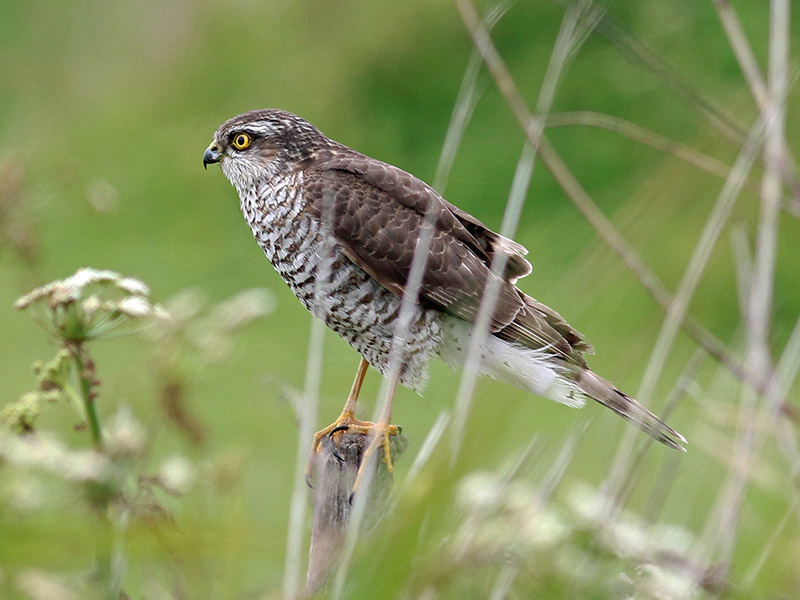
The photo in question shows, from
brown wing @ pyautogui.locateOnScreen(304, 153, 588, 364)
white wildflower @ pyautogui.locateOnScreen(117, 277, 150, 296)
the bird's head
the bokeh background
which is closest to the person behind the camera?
→ white wildflower @ pyautogui.locateOnScreen(117, 277, 150, 296)

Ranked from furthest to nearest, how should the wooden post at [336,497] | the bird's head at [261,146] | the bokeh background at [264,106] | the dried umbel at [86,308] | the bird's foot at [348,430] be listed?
1. the bokeh background at [264,106]
2. the bird's head at [261,146]
3. the bird's foot at [348,430]
4. the dried umbel at [86,308]
5. the wooden post at [336,497]

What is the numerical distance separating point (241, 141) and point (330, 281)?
0.56 metres

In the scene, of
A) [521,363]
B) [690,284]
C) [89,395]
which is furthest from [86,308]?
[521,363]

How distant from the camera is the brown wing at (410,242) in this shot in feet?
9.27

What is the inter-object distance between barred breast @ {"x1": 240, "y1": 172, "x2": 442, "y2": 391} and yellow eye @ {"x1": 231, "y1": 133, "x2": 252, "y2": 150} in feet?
0.71

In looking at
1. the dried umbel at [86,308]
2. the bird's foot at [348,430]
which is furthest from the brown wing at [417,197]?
the dried umbel at [86,308]

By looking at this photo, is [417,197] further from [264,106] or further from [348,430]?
[264,106]

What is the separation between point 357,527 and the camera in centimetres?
137

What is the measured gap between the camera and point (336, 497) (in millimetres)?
2037

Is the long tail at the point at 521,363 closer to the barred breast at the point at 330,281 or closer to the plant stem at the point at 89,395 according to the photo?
the barred breast at the point at 330,281

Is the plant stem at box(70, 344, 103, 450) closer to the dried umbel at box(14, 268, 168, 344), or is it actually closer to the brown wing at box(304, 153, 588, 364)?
the dried umbel at box(14, 268, 168, 344)

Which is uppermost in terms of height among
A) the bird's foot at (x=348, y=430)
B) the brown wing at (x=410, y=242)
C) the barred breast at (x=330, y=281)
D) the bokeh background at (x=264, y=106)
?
the bokeh background at (x=264, y=106)

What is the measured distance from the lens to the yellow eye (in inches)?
123

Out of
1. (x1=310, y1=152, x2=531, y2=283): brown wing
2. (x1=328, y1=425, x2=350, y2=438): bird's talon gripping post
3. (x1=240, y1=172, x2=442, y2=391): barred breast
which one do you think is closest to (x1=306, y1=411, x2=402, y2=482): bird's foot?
(x1=328, y1=425, x2=350, y2=438): bird's talon gripping post
